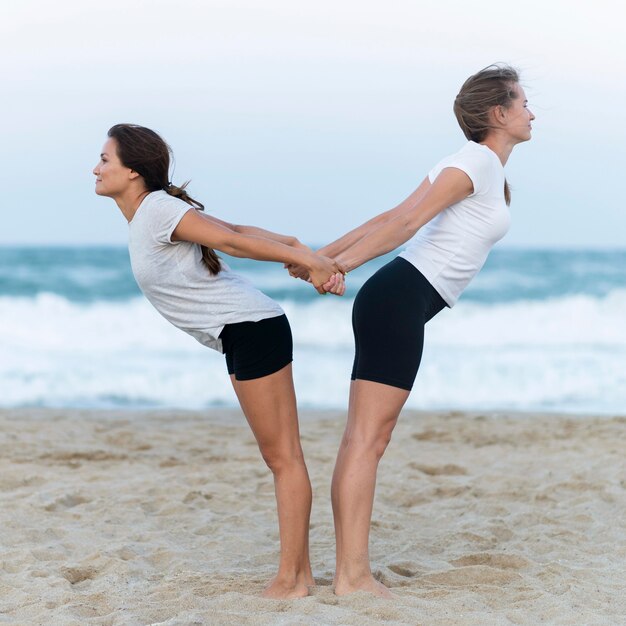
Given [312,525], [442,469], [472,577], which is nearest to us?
[472,577]

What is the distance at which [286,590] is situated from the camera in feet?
11.6

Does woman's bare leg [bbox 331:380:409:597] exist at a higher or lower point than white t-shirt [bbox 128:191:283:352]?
lower

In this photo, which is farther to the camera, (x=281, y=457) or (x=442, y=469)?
(x=442, y=469)

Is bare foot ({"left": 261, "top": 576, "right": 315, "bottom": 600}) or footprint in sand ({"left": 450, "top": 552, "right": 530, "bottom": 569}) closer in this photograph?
bare foot ({"left": 261, "top": 576, "right": 315, "bottom": 600})

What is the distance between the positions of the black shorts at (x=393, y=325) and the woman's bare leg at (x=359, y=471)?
0.19ft

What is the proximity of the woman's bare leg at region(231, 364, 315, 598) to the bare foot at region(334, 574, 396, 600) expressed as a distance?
0.51ft

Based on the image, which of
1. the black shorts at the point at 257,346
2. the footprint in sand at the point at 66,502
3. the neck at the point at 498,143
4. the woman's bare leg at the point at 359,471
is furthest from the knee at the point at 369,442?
the footprint in sand at the point at 66,502

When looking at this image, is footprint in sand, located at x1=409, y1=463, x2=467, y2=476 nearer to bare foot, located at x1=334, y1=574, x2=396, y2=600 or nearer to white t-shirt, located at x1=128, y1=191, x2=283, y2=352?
bare foot, located at x1=334, y1=574, x2=396, y2=600

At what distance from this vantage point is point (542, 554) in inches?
170

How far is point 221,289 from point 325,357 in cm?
1074

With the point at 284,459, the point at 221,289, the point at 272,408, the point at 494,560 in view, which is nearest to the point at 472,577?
the point at 494,560

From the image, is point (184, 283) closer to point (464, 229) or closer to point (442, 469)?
point (464, 229)

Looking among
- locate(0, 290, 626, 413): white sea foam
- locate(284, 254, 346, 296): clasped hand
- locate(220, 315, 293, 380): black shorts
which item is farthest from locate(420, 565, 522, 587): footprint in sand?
locate(0, 290, 626, 413): white sea foam

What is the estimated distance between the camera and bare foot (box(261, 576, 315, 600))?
11.5 feet
